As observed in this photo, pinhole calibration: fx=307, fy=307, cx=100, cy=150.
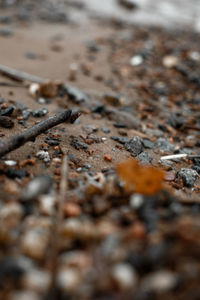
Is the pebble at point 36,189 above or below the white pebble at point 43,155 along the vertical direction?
above

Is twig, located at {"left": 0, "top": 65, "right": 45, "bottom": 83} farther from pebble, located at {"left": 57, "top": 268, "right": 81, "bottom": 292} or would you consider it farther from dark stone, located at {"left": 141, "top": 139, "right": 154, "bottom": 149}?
pebble, located at {"left": 57, "top": 268, "right": 81, "bottom": 292}

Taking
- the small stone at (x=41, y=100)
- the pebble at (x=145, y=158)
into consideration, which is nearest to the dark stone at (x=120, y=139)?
the pebble at (x=145, y=158)

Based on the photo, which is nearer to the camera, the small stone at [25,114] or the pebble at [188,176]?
the pebble at [188,176]

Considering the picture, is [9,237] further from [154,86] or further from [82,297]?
[154,86]

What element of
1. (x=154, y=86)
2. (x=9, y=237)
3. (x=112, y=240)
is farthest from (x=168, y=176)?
(x=154, y=86)

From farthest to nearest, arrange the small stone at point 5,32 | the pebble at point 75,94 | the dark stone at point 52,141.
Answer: the small stone at point 5,32
the pebble at point 75,94
the dark stone at point 52,141

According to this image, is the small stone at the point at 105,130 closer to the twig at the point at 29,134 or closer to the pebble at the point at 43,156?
the twig at the point at 29,134

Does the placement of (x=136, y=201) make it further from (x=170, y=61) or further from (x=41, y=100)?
(x=170, y=61)
